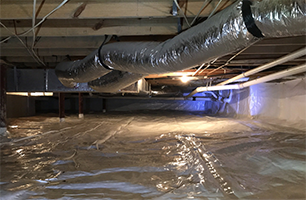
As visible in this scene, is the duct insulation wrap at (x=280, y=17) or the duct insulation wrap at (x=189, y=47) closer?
the duct insulation wrap at (x=280, y=17)

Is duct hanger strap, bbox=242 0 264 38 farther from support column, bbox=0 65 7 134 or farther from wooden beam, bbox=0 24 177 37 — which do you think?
support column, bbox=0 65 7 134

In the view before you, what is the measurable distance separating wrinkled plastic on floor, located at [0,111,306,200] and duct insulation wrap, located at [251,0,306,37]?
75 cm

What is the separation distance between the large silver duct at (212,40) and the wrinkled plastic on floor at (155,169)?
68cm

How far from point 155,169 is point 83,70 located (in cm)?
110

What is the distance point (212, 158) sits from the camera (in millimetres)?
1438

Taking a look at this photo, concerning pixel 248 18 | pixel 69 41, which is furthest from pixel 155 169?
pixel 69 41

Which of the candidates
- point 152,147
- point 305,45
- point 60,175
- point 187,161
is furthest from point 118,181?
point 305,45

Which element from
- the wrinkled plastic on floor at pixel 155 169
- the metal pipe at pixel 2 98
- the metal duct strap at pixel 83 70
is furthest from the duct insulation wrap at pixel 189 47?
the metal pipe at pixel 2 98

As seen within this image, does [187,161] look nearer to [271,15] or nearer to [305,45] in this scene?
[271,15]

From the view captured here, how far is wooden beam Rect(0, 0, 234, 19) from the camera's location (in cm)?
125

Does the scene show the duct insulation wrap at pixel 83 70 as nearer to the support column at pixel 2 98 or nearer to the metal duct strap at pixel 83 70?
the metal duct strap at pixel 83 70

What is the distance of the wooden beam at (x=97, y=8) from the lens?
125 cm

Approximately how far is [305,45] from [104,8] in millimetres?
1709

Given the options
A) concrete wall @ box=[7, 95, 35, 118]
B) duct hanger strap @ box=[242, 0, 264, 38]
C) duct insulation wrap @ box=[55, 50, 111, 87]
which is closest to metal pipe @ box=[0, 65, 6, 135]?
duct insulation wrap @ box=[55, 50, 111, 87]
